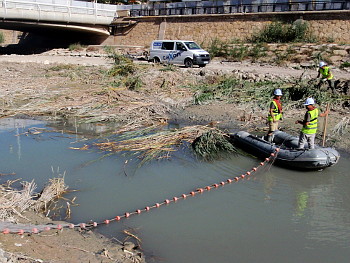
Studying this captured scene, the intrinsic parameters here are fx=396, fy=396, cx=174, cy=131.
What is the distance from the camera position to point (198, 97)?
1677 centimetres

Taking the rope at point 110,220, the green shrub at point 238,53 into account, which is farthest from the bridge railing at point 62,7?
the rope at point 110,220

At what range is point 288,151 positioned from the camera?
399 inches

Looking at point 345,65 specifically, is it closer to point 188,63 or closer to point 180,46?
point 188,63

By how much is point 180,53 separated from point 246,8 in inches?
431

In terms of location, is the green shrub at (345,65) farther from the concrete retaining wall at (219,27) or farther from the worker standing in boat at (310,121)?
the worker standing in boat at (310,121)

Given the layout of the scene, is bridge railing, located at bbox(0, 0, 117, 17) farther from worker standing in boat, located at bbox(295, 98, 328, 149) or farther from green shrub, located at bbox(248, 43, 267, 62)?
worker standing in boat, located at bbox(295, 98, 328, 149)

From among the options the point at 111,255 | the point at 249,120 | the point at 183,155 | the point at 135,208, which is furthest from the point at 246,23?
the point at 111,255

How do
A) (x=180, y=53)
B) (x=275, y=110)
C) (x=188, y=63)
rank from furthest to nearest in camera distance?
(x=180, y=53) → (x=188, y=63) → (x=275, y=110)

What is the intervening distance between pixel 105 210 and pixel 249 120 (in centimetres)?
773

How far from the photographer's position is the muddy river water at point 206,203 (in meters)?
6.86

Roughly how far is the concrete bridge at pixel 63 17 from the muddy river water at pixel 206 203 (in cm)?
2336

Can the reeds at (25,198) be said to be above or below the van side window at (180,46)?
below

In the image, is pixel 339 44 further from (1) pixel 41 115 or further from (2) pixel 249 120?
(1) pixel 41 115

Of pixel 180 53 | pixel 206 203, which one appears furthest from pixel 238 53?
pixel 206 203
